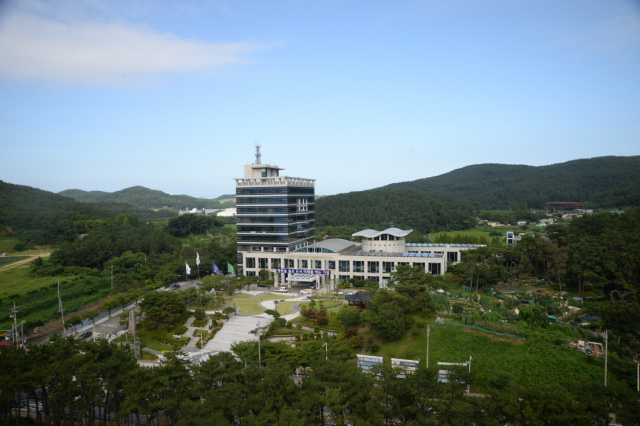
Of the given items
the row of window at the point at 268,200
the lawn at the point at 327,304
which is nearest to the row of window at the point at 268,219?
the row of window at the point at 268,200

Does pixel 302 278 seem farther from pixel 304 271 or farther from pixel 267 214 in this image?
pixel 267 214

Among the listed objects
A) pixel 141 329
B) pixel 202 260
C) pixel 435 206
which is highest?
pixel 435 206

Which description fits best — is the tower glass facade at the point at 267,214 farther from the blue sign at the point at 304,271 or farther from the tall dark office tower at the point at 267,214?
the blue sign at the point at 304,271

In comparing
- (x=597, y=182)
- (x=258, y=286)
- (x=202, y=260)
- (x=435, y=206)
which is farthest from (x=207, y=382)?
(x=597, y=182)

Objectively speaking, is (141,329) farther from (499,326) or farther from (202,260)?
(499,326)

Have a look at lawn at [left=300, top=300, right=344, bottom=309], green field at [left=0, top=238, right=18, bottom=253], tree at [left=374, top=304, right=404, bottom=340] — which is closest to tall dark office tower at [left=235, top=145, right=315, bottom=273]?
lawn at [left=300, top=300, right=344, bottom=309]

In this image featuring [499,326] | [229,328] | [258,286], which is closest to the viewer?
[499,326]

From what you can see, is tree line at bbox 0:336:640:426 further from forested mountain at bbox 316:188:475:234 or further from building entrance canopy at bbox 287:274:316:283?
forested mountain at bbox 316:188:475:234
